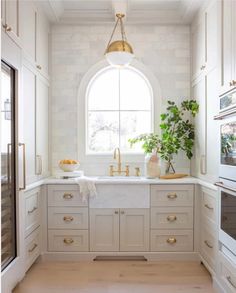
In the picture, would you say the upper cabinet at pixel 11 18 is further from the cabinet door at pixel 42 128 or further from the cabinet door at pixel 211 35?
the cabinet door at pixel 211 35

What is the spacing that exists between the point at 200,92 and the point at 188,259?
5.99 ft

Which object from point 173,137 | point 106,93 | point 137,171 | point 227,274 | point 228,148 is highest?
point 106,93

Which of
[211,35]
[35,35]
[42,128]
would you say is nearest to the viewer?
[211,35]

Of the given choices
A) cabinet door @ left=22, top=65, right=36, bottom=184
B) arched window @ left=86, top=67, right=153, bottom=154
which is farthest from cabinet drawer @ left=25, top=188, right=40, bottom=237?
arched window @ left=86, top=67, right=153, bottom=154

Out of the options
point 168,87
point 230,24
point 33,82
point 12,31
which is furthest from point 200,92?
point 12,31

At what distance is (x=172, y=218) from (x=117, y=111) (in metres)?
1.53

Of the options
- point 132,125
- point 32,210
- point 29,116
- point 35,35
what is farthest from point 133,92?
point 32,210

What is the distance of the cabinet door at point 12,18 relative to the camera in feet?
A: 7.43

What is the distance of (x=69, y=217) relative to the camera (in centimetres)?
322

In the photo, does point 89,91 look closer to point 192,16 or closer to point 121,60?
point 121,60

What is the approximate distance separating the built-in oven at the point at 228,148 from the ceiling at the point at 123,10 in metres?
1.68

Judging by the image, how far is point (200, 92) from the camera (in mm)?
3305

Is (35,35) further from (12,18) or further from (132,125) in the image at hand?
(132,125)

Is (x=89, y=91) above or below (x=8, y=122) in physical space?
above
